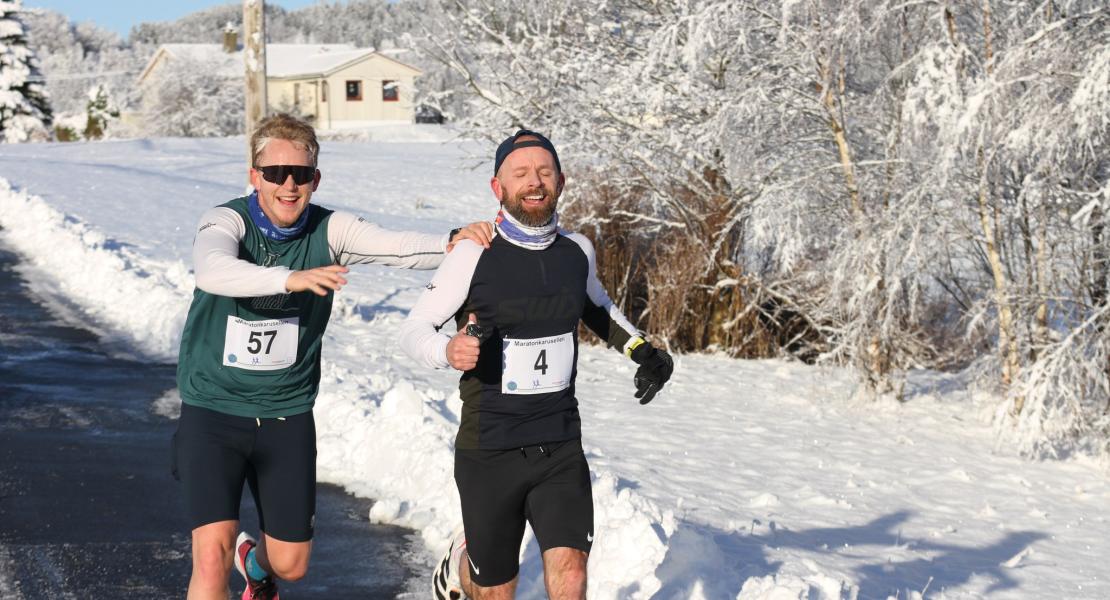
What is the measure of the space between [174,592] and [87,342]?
24.6ft

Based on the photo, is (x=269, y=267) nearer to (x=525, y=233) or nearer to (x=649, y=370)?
(x=525, y=233)

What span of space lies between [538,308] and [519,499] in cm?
67

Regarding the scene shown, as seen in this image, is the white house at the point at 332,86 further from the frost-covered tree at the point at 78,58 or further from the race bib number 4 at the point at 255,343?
the race bib number 4 at the point at 255,343

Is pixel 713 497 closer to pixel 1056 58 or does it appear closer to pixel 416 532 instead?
pixel 416 532

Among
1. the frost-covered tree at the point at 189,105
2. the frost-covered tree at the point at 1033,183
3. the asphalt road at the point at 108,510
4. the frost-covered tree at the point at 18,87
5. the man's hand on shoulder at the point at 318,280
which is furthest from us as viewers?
the frost-covered tree at the point at 189,105

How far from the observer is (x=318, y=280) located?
3932 millimetres

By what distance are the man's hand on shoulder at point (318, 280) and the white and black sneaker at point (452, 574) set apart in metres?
1.24

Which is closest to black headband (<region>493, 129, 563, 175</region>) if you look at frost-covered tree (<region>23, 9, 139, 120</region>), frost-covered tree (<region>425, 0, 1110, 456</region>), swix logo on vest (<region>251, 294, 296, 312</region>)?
swix logo on vest (<region>251, 294, 296, 312</region>)

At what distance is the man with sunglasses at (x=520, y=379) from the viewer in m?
4.19

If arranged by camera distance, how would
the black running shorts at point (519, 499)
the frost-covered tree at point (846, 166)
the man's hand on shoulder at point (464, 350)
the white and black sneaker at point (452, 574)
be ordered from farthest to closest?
1. the frost-covered tree at point (846, 166)
2. the white and black sneaker at point (452, 574)
3. the black running shorts at point (519, 499)
4. the man's hand on shoulder at point (464, 350)

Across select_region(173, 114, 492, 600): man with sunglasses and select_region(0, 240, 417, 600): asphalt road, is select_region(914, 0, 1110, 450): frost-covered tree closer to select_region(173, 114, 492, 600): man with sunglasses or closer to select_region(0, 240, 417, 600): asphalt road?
select_region(0, 240, 417, 600): asphalt road

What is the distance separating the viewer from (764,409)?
11.5 m

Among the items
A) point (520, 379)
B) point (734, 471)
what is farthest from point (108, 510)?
point (734, 471)

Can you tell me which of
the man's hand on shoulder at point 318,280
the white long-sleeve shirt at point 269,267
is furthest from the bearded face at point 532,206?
the man's hand on shoulder at point 318,280
